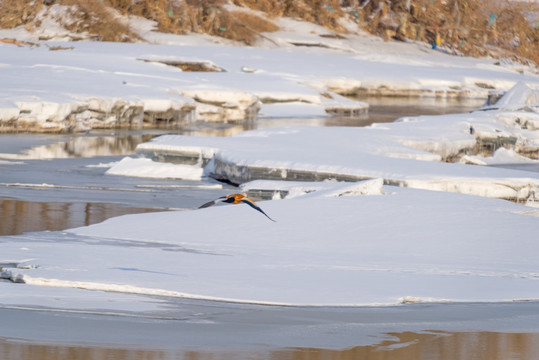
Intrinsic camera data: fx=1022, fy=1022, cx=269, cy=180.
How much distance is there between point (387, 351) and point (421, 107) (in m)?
23.2

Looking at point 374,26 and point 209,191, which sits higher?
point 374,26

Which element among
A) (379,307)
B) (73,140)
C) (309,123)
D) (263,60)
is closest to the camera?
(379,307)

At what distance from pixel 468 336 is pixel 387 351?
63 cm

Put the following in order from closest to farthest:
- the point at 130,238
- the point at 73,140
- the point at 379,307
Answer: the point at 379,307, the point at 130,238, the point at 73,140

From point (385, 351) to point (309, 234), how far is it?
290 centimetres

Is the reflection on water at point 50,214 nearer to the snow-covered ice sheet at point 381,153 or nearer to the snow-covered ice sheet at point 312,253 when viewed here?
the snow-covered ice sheet at point 312,253

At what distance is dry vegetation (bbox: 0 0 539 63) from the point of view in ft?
115

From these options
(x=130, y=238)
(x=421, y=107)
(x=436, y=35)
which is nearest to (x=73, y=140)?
(x=130, y=238)

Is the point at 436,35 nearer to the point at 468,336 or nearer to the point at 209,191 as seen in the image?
the point at 209,191

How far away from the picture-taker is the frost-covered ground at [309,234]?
6129mm

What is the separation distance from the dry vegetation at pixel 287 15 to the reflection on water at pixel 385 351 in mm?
18370

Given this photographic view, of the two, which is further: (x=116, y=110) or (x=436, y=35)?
(x=436, y=35)

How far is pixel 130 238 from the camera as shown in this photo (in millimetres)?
7867

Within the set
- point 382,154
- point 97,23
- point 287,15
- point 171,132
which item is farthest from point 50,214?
point 287,15
